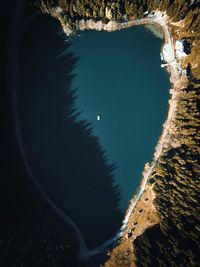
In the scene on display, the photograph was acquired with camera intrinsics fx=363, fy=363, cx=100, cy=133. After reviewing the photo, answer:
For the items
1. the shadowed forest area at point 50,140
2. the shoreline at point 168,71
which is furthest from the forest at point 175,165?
the shadowed forest area at point 50,140

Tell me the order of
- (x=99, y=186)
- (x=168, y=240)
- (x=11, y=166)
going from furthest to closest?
(x=99, y=186) → (x=11, y=166) → (x=168, y=240)

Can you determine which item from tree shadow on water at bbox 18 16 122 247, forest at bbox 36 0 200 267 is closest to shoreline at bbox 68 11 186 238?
forest at bbox 36 0 200 267

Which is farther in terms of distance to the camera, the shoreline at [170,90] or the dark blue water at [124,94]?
the dark blue water at [124,94]

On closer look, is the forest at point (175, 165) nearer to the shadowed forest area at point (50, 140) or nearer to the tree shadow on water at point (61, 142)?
the shadowed forest area at point (50, 140)

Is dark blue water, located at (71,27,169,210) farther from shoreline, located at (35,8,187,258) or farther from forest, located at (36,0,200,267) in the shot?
forest, located at (36,0,200,267)

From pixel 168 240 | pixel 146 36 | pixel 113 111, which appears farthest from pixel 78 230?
pixel 146 36

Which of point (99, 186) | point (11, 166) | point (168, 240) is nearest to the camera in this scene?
point (168, 240)

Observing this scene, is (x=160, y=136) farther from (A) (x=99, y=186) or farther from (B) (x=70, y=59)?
(B) (x=70, y=59)
